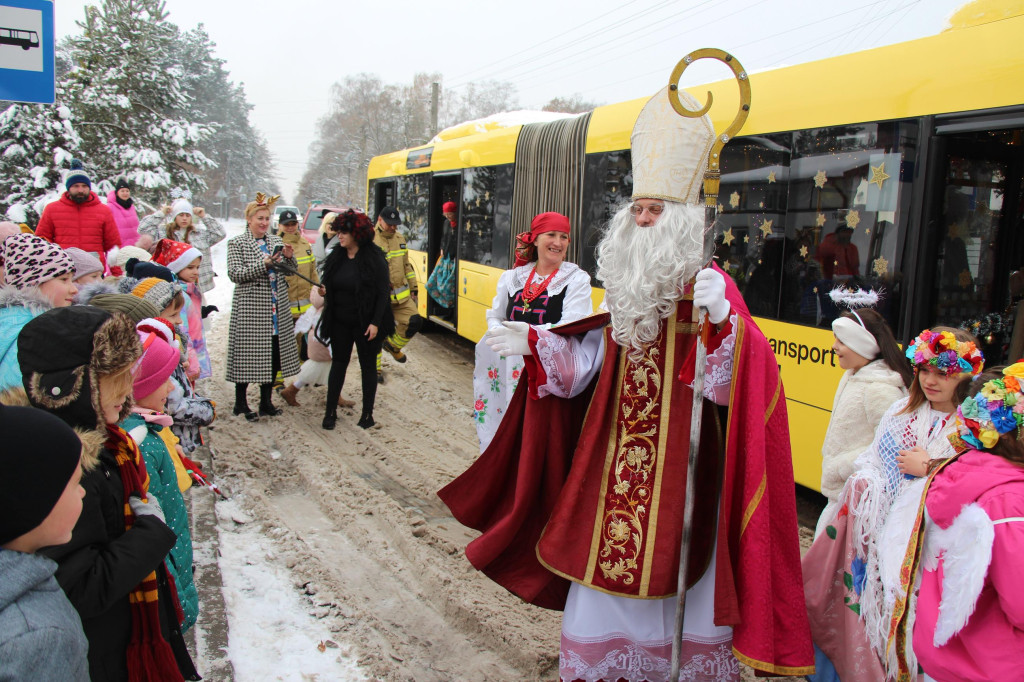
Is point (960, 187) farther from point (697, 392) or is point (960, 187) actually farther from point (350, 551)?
point (350, 551)

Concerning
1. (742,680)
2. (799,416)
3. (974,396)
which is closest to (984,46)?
(799,416)

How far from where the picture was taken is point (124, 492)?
200 centimetres

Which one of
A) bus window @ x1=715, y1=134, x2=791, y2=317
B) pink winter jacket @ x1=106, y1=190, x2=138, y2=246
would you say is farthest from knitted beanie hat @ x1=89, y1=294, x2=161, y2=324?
pink winter jacket @ x1=106, y1=190, x2=138, y2=246

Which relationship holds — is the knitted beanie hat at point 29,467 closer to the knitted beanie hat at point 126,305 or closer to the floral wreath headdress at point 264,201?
the knitted beanie hat at point 126,305

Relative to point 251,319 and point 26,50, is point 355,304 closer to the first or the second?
point 251,319

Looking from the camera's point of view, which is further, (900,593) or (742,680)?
(742,680)

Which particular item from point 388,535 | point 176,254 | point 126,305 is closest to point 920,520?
point 388,535

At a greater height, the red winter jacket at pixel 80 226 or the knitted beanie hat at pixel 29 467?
the red winter jacket at pixel 80 226

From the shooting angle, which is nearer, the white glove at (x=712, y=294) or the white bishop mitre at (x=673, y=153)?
the white glove at (x=712, y=294)

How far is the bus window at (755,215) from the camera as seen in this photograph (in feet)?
16.5

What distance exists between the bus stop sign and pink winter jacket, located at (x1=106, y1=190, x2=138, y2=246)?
20.5ft

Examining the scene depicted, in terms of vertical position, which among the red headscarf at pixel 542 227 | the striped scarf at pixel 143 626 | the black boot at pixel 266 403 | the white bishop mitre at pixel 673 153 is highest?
the white bishop mitre at pixel 673 153

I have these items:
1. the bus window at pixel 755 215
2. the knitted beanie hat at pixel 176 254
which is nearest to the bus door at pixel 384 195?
the knitted beanie hat at pixel 176 254

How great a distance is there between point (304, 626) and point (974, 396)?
2846 mm
